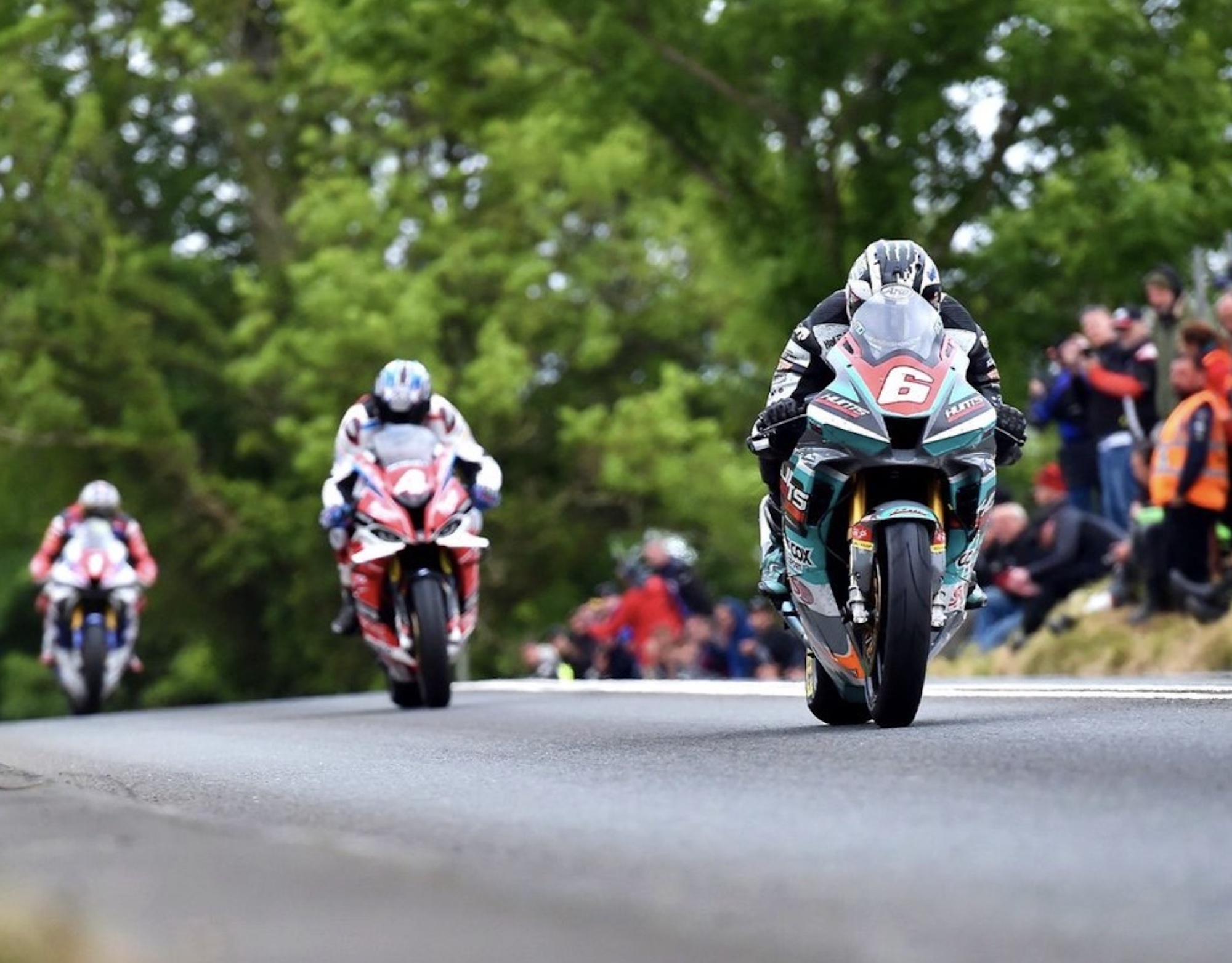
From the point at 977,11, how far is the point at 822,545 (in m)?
11.6

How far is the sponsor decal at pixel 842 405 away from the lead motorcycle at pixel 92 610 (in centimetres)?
1354

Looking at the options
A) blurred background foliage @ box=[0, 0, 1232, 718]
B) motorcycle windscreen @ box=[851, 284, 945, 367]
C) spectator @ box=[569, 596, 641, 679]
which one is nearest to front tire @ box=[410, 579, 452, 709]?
motorcycle windscreen @ box=[851, 284, 945, 367]

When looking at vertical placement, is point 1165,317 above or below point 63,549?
above

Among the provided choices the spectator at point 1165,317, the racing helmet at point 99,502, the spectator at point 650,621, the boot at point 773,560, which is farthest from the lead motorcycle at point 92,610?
the boot at point 773,560

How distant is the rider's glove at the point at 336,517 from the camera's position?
15.5m

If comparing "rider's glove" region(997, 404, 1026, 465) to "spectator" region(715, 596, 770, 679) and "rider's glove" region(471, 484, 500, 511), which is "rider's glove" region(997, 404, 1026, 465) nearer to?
"rider's glove" region(471, 484, 500, 511)

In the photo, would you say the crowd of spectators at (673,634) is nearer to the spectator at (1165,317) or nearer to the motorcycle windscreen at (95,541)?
the motorcycle windscreen at (95,541)

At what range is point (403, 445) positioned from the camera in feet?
51.1

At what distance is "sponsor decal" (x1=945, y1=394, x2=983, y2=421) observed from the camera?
31.3 ft

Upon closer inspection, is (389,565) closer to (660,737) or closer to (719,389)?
(660,737)

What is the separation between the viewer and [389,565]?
15.8 meters

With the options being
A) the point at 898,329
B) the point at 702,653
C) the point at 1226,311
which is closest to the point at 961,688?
the point at 1226,311

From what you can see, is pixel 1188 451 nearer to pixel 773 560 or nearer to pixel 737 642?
pixel 773 560

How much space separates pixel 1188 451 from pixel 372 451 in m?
4.55
